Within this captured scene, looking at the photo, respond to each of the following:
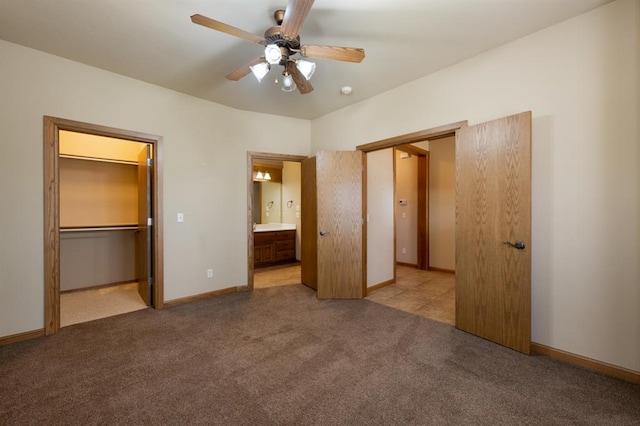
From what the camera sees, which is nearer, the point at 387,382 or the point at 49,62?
the point at 387,382

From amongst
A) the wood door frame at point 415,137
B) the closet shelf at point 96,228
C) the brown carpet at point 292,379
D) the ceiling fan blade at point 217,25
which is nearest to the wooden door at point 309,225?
the wood door frame at point 415,137

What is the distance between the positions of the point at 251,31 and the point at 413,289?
3.96 metres

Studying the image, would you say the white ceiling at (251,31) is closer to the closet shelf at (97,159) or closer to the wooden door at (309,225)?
the wooden door at (309,225)

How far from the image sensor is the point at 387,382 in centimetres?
195

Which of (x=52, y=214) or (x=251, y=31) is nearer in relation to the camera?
(x=251, y=31)

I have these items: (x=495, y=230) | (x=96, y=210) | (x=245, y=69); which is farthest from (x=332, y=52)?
(x=96, y=210)

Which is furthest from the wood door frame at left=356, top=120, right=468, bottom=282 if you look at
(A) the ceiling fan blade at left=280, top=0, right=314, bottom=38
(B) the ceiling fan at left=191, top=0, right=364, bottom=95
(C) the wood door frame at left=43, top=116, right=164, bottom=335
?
(C) the wood door frame at left=43, top=116, right=164, bottom=335

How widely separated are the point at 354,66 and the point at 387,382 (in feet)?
9.70

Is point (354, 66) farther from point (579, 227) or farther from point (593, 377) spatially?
point (593, 377)

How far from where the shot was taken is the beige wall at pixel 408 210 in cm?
577

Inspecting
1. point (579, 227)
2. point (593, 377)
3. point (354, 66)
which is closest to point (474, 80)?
point (354, 66)

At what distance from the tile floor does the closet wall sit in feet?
7.78

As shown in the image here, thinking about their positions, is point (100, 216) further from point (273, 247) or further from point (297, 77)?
point (297, 77)

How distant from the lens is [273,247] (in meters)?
5.90
